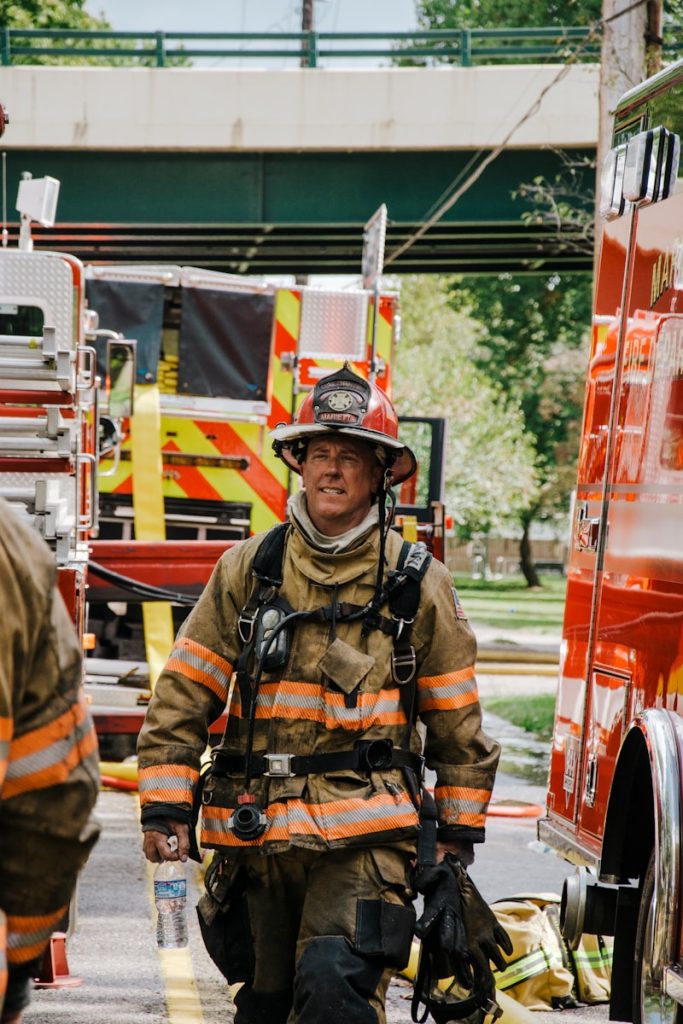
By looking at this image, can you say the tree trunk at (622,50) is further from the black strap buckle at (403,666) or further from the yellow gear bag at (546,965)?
the black strap buckle at (403,666)

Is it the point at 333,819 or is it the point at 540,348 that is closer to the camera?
the point at 333,819

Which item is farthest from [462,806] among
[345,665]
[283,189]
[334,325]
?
[283,189]

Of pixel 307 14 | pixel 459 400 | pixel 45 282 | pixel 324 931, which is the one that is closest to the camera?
pixel 324 931

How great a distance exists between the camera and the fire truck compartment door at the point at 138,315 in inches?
443

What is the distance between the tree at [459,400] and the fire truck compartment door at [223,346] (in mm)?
33233

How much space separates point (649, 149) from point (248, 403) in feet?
20.2

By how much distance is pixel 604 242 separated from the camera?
6.10 meters

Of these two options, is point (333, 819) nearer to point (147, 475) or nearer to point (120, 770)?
point (120, 770)

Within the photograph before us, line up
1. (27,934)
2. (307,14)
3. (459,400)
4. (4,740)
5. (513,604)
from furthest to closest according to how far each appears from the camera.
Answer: (459,400) → (513,604) → (307,14) → (27,934) → (4,740)

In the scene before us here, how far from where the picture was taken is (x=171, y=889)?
4164 millimetres

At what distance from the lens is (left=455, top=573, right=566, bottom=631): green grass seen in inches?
1259

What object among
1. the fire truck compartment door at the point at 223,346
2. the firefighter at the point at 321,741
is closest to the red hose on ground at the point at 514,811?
the fire truck compartment door at the point at 223,346

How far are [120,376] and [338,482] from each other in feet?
19.9

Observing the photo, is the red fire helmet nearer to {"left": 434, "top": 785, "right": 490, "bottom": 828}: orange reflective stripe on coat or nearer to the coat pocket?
the coat pocket
